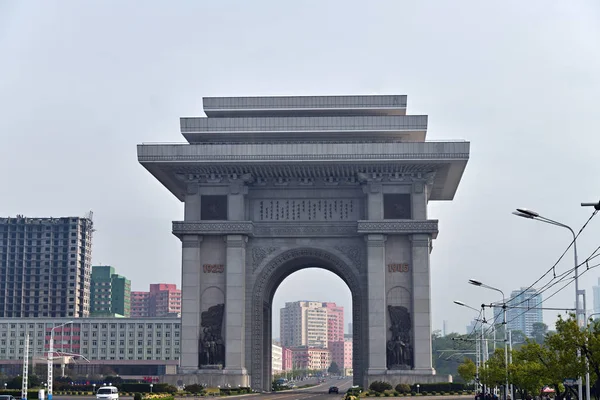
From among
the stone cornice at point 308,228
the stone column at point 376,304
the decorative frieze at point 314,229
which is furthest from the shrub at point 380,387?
the decorative frieze at point 314,229

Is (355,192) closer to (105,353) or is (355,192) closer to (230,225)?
(230,225)

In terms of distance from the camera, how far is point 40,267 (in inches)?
7638

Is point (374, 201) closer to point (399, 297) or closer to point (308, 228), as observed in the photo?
point (308, 228)

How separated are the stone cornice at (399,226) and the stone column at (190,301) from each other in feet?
48.0

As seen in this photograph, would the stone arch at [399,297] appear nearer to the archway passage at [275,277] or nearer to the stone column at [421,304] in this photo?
the stone column at [421,304]

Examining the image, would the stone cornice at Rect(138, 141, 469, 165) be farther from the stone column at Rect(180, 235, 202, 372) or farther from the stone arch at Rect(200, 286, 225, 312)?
the stone arch at Rect(200, 286, 225, 312)

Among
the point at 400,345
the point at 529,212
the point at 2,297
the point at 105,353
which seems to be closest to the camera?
the point at 529,212

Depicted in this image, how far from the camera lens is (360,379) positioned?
274 feet

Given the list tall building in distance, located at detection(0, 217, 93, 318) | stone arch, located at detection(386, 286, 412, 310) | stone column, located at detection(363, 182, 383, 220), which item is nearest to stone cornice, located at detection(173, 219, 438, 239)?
stone column, located at detection(363, 182, 383, 220)

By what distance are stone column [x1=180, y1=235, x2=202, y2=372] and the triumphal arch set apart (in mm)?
87

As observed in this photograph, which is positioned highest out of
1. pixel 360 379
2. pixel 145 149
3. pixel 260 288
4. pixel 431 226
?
pixel 145 149

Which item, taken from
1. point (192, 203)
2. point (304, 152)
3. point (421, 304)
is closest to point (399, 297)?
point (421, 304)

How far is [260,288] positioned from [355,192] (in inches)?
470

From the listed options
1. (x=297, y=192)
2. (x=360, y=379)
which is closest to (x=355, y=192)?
(x=297, y=192)
